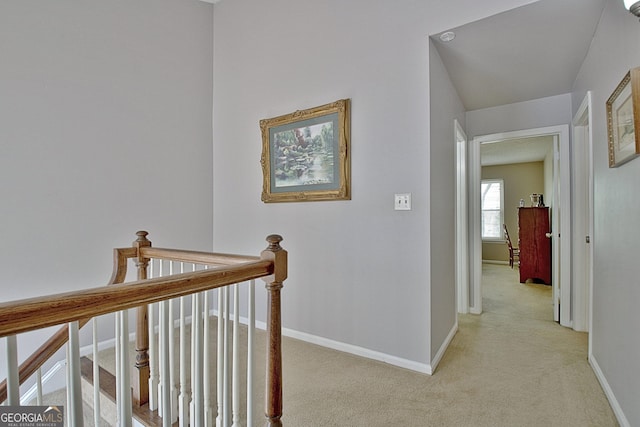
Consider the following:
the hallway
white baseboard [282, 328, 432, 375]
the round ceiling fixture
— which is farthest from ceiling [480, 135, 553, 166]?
white baseboard [282, 328, 432, 375]

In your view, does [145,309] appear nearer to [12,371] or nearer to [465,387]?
[12,371]

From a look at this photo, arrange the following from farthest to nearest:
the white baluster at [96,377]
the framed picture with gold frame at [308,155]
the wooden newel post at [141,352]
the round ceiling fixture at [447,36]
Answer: the framed picture with gold frame at [308,155], the round ceiling fixture at [447,36], the wooden newel post at [141,352], the white baluster at [96,377]

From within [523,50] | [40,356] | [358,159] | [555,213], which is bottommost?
[40,356]

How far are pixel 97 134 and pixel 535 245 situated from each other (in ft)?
19.7

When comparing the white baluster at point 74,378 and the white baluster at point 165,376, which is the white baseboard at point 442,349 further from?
the white baluster at point 74,378

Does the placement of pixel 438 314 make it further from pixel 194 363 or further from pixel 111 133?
pixel 111 133

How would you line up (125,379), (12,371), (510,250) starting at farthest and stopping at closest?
1. (510,250)
2. (125,379)
3. (12,371)

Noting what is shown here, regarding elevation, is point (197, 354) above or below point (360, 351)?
above

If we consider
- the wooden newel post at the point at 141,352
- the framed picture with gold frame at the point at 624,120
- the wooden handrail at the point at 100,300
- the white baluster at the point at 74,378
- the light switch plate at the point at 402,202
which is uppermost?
the framed picture with gold frame at the point at 624,120

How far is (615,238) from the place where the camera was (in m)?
1.87

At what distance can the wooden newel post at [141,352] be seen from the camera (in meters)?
1.86

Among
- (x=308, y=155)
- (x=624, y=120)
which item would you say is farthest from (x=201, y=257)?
(x=624, y=120)

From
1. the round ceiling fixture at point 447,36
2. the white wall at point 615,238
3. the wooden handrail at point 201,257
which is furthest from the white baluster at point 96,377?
the round ceiling fixture at point 447,36

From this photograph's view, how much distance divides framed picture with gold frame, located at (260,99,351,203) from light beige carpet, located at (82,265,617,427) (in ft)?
4.27
